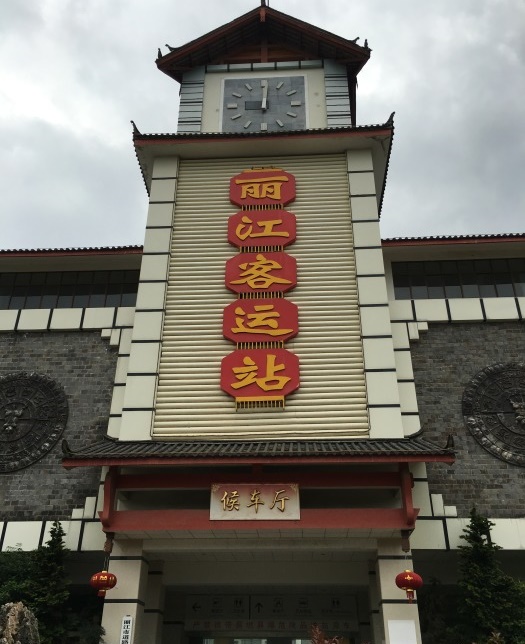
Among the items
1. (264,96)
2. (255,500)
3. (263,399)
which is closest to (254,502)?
(255,500)

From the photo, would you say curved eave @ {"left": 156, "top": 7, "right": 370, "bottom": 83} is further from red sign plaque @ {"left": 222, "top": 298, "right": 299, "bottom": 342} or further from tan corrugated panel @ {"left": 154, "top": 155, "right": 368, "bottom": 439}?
red sign plaque @ {"left": 222, "top": 298, "right": 299, "bottom": 342}

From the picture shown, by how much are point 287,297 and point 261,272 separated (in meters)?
0.82

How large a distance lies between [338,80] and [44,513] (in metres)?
12.8

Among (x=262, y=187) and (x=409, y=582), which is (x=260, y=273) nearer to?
(x=262, y=187)

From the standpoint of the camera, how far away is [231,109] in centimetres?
1650

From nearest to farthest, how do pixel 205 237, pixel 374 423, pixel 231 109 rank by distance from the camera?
pixel 374 423 < pixel 205 237 < pixel 231 109

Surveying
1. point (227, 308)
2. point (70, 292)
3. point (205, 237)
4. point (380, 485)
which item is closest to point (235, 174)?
point (205, 237)

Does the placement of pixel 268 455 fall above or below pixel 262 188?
below

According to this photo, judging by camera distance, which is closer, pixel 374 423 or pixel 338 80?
pixel 374 423

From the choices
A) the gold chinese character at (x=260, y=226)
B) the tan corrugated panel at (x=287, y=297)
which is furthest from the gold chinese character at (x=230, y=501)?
the gold chinese character at (x=260, y=226)

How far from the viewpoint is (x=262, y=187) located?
47.6ft

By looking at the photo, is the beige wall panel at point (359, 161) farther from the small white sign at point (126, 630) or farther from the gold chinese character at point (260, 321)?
the small white sign at point (126, 630)

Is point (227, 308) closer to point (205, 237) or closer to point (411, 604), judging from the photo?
point (205, 237)

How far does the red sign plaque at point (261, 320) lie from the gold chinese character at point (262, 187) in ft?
9.44
